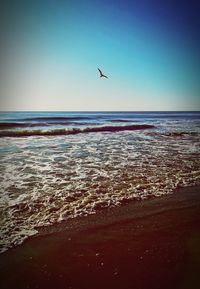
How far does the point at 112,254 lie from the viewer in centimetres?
292

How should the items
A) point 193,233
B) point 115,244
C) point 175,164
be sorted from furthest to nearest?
point 175,164 < point 193,233 < point 115,244

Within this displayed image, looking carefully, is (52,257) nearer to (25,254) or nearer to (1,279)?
(25,254)

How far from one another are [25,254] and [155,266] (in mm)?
1543

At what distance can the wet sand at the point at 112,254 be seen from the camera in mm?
2521

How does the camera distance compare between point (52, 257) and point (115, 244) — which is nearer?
point (52, 257)

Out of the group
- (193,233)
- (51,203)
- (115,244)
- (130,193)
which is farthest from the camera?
(130,193)

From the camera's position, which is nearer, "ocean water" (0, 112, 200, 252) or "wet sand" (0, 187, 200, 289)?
"wet sand" (0, 187, 200, 289)

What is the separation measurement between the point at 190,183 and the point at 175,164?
6.01 feet

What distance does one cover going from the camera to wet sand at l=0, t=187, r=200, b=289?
252 centimetres

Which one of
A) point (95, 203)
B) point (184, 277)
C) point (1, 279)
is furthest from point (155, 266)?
point (95, 203)

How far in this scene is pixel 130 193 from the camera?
4.97 meters

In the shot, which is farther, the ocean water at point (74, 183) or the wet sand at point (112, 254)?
the ocean water at point (74, 183)

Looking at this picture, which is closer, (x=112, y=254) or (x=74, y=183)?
(x=112, y=254)

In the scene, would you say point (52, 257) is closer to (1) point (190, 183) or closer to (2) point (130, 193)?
(2) point (130, 193)
